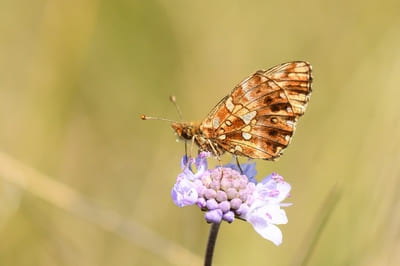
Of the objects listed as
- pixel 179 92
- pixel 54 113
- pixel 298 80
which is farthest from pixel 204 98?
pixel 298 80

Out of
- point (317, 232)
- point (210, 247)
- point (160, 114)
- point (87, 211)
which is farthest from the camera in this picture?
point (160, 114)

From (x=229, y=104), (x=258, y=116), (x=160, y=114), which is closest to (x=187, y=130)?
(x=229, y=104)

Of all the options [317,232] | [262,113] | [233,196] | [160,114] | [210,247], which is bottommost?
[210,247]

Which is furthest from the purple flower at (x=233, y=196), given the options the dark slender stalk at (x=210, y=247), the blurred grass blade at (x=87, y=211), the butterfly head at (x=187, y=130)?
the blurred grass blade at (x=87, y=211)

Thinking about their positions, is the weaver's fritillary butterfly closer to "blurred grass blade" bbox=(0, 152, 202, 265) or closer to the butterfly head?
the butterfly head

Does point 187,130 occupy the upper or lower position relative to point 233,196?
upper

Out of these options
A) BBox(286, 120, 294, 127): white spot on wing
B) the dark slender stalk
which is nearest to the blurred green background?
BBox(286, 120, 294, 127): white spot on wing

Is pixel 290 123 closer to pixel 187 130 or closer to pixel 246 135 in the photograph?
pixel 246 135
